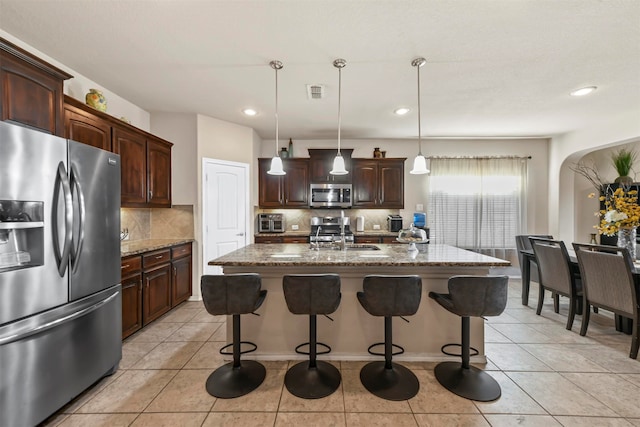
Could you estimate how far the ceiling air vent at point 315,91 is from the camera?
3002mm

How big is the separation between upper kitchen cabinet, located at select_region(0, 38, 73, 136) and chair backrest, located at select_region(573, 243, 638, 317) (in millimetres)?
4551

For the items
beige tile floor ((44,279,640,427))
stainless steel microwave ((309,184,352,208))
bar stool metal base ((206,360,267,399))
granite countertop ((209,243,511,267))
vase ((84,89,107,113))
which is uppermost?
vase ((84,89,107,113))

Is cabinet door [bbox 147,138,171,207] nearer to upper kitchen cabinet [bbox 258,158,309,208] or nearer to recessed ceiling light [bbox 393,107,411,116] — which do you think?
upper kitchen cabinet [bbox 258,158,309,208]

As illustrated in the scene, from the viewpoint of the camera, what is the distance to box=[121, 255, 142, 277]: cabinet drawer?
2.56 metres

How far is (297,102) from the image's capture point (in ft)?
11.3

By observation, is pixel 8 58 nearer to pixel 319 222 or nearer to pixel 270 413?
pixel 270 413

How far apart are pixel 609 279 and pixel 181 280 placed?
4.63 metres

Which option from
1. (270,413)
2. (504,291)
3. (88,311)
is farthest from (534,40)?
(88,311)

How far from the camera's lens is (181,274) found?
11.9 feet

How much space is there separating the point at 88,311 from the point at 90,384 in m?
0.52

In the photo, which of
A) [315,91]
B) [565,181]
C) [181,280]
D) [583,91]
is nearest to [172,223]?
[181,280]

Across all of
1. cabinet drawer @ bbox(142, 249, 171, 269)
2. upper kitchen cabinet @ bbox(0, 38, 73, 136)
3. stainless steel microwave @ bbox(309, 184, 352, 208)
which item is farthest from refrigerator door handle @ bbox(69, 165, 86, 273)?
stainless steel microwave @ bbox(309, 184, 352, 208)

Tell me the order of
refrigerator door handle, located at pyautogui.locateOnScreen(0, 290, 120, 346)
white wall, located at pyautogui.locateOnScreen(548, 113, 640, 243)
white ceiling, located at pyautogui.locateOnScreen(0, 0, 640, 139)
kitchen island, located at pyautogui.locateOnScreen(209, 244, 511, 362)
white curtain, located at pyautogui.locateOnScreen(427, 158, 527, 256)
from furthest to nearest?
white curtain, located at pyautogui.locateOnScreen(427, 158, 527, 256), white wall, located at pyautogui.locateOnScreen(548, 113, 640, 243), kitchen island, located at pyautogui.locateOnScreen(209, 244, 511, 362), white ceiling, located at pyautogui.locateOnScreen(0, 0, 640, 139), refrigerator door handle, located at pyautogui.locateOnScreen(0, 290, 120, 346)

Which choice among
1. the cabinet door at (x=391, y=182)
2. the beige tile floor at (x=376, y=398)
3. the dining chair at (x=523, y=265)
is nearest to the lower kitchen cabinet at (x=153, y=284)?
the beige tile floor at (x=376, y=398)
